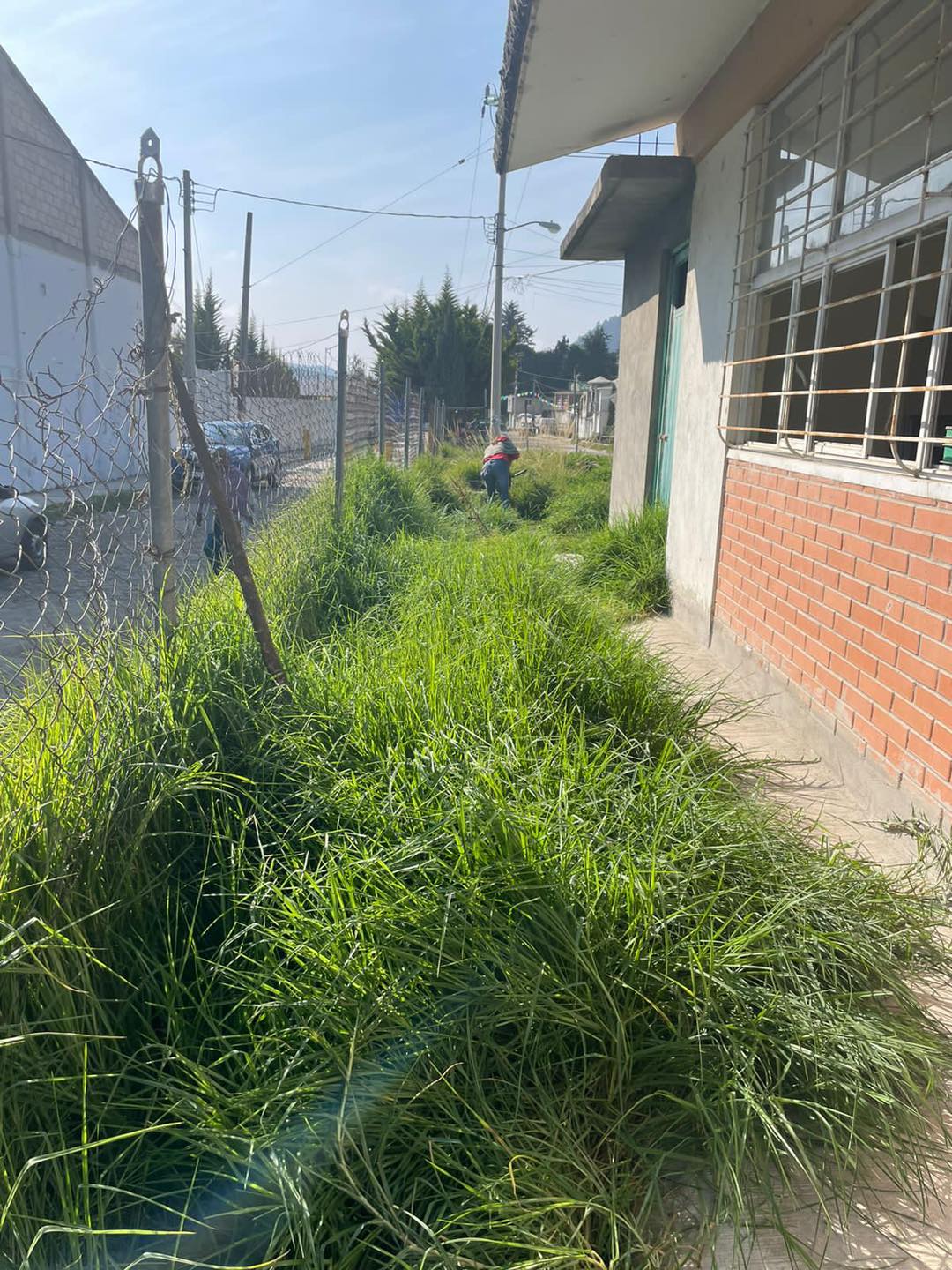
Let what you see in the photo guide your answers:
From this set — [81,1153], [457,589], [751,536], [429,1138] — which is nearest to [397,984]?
[429,1138]

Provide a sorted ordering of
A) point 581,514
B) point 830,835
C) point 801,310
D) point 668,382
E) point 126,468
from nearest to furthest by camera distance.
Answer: point 830,835 → point 126,468 → point 801,310 → point 668,382 → point 581,514

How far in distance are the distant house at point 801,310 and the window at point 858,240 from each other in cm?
1

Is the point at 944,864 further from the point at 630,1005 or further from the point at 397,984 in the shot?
the point at 397,984

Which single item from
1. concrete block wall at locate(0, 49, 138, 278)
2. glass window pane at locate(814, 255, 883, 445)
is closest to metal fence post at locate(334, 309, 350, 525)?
glass window pane at locate(814, 255, 883, 445)

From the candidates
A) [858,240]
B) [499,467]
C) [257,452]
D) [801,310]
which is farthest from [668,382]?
[499,467]

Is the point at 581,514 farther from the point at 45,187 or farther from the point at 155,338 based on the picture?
the point at 45,187

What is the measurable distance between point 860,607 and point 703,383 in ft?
9.37

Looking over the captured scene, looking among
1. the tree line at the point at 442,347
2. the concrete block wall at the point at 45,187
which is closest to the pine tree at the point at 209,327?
the tree line at the point at 442,347

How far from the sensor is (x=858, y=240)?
368 centimetres

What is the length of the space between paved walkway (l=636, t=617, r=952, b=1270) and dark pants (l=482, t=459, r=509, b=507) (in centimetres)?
650

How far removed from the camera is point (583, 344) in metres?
79.9

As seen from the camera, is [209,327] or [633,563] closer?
[633,563]

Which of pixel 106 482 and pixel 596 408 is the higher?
pixel 596 408

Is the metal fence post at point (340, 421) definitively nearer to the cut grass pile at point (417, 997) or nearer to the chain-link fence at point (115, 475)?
the chain-link fence at point (115, 475)
